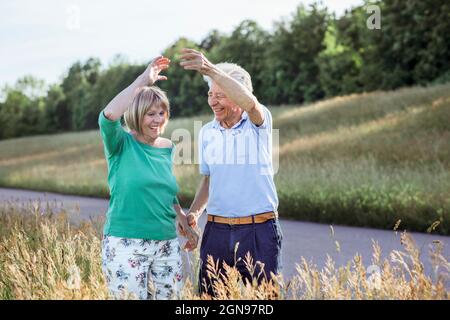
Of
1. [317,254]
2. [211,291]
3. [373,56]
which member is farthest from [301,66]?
[211,291]

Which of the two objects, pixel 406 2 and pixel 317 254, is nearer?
pixel 317 254

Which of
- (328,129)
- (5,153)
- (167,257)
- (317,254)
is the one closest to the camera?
(167,257)

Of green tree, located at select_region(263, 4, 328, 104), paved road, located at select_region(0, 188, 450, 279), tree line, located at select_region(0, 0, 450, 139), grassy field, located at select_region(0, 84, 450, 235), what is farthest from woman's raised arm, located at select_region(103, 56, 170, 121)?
green tree, located at select_region(263, 4, 328, 104)

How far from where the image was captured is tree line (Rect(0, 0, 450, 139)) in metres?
46.9

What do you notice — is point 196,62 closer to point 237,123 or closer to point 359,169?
point 237,123

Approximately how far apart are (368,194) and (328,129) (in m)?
15.3

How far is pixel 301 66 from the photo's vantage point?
2343 inches

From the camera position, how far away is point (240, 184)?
4.36 m

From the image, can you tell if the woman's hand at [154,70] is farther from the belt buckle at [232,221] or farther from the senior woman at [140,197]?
the belt buckle at [232,221]

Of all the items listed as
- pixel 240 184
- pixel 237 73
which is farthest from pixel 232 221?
pixel 237 73

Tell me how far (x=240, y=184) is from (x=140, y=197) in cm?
59

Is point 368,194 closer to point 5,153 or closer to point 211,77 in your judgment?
point 211,77

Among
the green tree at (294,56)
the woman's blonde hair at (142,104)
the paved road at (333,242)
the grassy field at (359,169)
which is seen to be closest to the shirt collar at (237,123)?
the woman's blonde hair at (142,104)
